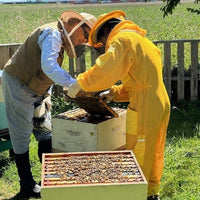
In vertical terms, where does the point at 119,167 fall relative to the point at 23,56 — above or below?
below

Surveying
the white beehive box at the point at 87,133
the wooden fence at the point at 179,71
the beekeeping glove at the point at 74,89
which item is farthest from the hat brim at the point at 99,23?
the wooden fence at the point at 179,71

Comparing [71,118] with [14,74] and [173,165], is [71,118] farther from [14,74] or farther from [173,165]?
[173,165]

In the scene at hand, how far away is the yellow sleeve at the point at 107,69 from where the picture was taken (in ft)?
9.36

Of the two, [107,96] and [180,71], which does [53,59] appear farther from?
[180,71]

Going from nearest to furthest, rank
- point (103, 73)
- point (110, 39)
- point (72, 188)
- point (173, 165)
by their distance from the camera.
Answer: point (72, 188) < point (103, 73) < point (110, 39) < point (173, 165)

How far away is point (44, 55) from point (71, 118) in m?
0.63

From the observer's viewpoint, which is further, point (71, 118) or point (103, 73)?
point (71, 118)

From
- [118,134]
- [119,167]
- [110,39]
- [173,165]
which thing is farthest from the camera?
[173,165]

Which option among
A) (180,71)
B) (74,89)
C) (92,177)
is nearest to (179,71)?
(180,71)

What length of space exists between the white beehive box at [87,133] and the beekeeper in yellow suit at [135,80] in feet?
0.68

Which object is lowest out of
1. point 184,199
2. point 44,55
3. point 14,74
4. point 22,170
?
point 184,199

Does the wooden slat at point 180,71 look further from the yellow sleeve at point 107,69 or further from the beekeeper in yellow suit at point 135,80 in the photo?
the yellow sleeve at point 107,69

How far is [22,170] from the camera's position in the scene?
3.79 m

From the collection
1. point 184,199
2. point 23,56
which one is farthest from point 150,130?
point 23,56
